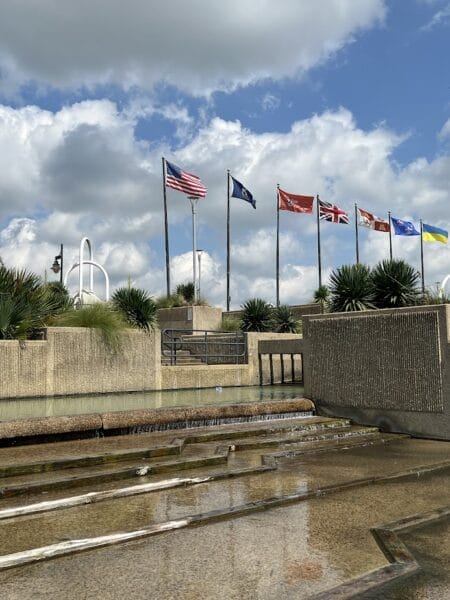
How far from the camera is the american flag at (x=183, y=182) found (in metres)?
30.7

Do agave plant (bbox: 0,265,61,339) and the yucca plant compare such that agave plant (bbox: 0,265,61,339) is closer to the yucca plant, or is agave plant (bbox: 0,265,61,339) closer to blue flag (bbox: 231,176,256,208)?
the yucca plant

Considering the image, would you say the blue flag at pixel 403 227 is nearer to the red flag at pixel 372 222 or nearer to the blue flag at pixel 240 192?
the red flag at pixel 372 222

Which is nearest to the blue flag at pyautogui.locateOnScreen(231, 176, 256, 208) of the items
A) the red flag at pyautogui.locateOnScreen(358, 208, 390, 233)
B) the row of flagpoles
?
the row of flagpoles

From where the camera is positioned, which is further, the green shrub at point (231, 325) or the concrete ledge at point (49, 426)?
the green shrub at point (231, 325)

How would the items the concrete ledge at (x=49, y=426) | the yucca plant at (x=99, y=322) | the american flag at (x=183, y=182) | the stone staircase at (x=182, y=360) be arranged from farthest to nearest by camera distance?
1. the american flag at (x=183, y=182)
2. the stone staircase at (x=182, y=360)
3. the yucca plant at (x=99, y=322)
4. the concrete ledge at (x=49, y=426)

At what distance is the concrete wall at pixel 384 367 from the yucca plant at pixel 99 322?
6.58m

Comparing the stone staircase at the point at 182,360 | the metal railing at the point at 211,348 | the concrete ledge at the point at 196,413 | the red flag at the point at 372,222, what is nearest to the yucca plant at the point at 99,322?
the metal railing at the point at 211,348

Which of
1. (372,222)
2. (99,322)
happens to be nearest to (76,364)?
(99,322)

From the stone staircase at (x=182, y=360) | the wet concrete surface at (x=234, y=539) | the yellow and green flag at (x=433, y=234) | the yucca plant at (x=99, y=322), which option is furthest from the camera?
the yellow and green flag at (x=433, y=234)

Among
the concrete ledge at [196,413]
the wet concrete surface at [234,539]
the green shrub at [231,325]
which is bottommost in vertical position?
the wet concrete surface at [234,539]

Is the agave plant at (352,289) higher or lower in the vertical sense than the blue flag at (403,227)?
lower

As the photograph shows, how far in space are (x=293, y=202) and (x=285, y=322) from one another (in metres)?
13.6

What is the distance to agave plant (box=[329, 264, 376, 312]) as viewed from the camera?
2058 cm

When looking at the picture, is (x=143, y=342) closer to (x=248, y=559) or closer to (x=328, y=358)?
(x=328, y=358)
